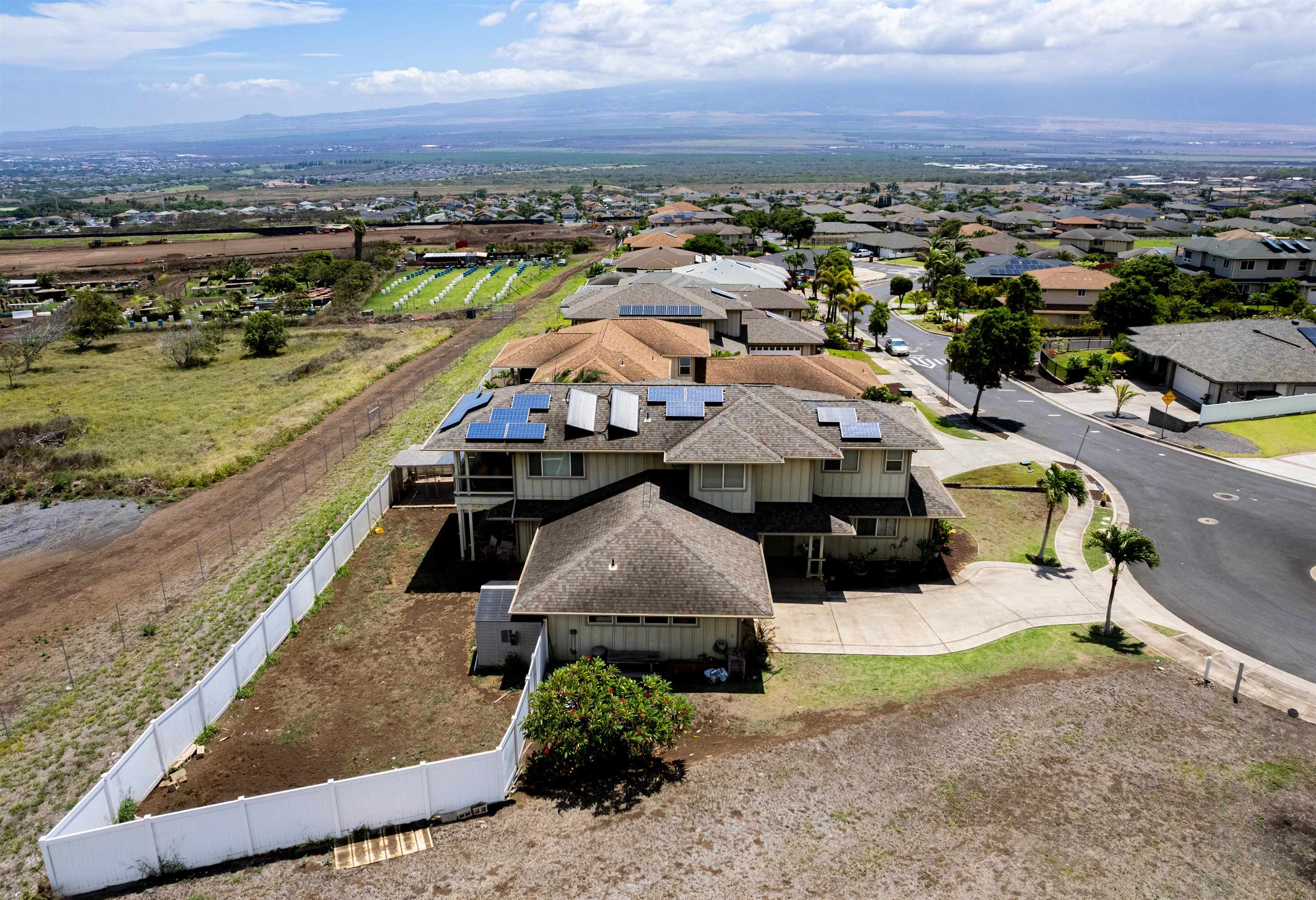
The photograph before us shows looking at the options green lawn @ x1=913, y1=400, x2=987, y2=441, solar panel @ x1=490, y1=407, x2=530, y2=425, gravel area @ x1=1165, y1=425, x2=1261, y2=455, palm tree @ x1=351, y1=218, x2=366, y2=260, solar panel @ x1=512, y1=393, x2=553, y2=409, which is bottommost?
green lawn @ x1=913, y1=400, x2=987, y2=441

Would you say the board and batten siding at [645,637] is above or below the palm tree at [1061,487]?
below

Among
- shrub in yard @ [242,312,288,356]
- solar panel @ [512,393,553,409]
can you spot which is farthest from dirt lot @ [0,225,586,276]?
solar panel @ [512,393,553,409]

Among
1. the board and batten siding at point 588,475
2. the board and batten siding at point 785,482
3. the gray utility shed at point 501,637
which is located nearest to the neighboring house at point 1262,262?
the board and batten siding at point 785,482

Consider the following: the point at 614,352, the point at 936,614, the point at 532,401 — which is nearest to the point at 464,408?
the point at 532,401

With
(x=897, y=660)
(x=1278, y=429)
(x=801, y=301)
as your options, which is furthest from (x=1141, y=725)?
(x=801, y=301)

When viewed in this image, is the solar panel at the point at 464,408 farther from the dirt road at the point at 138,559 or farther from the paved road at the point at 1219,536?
the paved road at the point at 1219,536

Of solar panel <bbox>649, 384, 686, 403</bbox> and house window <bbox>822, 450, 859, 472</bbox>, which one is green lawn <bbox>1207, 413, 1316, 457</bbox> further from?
solar panel <bbox>649, 384, 686, 403</bbox>
